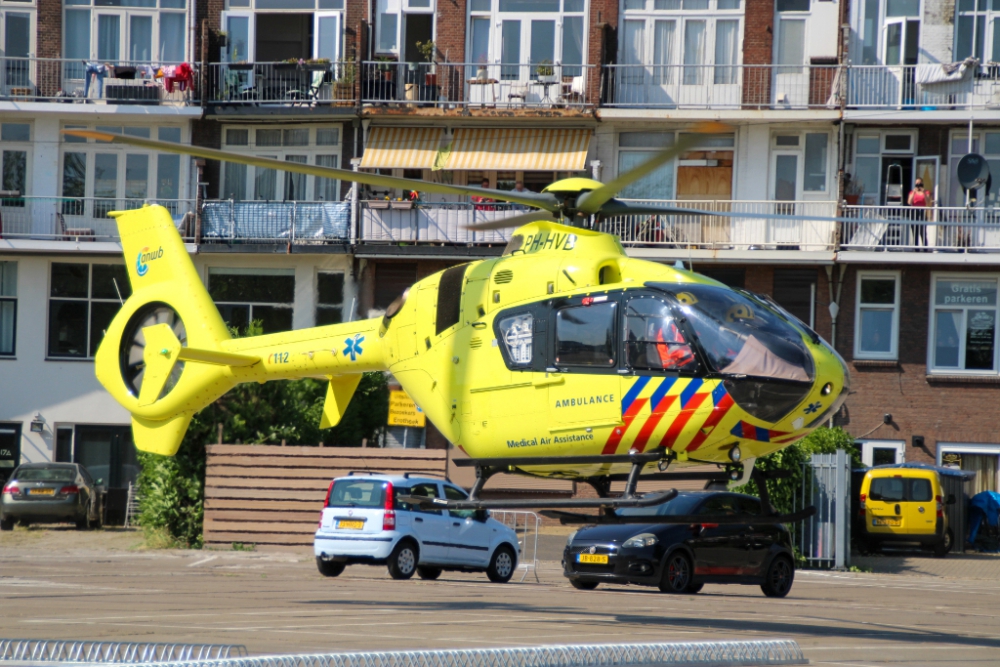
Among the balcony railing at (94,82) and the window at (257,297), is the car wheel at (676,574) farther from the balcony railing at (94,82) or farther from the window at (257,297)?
the balcony railing at (94,82)

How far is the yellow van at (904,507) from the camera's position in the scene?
26.7 m

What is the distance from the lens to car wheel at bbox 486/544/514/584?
67.4ft

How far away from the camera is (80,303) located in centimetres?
3431

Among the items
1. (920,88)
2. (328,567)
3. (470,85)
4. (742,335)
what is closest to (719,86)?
Answer: (920,88)

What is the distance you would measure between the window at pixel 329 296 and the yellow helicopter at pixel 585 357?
61.8 ft

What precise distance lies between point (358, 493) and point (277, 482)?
6.11 metres

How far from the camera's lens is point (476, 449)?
512 inches

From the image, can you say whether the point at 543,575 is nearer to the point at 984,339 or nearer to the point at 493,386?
the point at 493,386

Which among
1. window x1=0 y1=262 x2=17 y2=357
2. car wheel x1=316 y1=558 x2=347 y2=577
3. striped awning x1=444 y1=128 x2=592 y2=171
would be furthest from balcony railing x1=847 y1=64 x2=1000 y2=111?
window x1=0 y1=262 x2=17 y2=357

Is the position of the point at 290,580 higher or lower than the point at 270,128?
lower

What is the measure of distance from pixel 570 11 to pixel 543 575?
56.5 feet

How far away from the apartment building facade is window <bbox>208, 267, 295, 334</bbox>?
63 millimetres

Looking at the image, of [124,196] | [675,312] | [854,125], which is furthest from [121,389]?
[854,125]

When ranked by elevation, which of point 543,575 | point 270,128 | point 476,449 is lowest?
point 543,575
